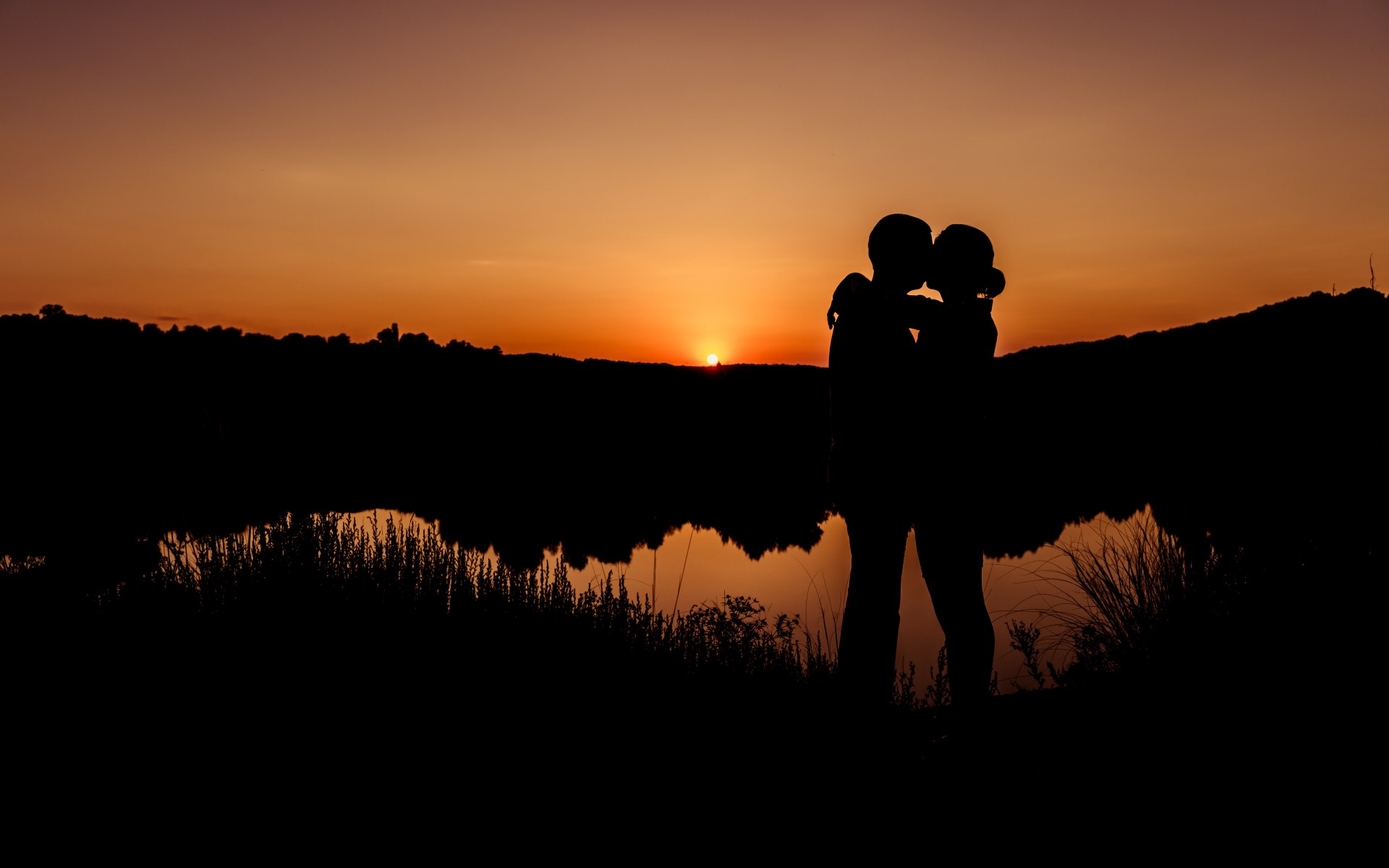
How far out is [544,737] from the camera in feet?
12.6

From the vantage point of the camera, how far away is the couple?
294cm

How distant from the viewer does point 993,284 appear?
10.1ft

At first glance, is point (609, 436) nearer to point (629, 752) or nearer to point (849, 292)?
point (629, 752)

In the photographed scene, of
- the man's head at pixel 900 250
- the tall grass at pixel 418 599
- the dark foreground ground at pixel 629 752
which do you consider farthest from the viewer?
the tall grass at pixel 418 599

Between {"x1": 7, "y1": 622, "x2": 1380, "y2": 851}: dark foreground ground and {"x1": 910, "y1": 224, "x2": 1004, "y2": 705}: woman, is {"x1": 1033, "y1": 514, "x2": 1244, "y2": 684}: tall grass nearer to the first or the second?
{"x1": 7, "y1": 622, "x2": 1380, "y2": 851}: dark foreground ground

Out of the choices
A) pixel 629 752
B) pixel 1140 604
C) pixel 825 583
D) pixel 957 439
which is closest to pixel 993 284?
pixel 957 439

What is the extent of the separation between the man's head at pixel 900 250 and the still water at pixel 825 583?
8.44 ft

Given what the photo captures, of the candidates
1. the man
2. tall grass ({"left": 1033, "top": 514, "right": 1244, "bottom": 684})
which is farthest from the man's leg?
tall grass ({"left": 1033, "top": 514, "right": 1244, "bottom": 684})

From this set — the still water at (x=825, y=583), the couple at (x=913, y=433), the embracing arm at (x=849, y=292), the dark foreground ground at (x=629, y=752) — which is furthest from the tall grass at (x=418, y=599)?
the embracing arm at (x=849, y=292)

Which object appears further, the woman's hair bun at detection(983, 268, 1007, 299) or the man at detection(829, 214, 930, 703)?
the woman's hair bun at detection(983, 268, 1007, 299)

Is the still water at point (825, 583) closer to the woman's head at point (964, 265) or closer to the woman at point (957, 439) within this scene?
the woman at point (957, 439)

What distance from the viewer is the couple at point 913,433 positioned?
2.94 metres

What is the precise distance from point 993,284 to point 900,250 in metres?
0.38

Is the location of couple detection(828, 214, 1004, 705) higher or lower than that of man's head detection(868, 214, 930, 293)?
lower
